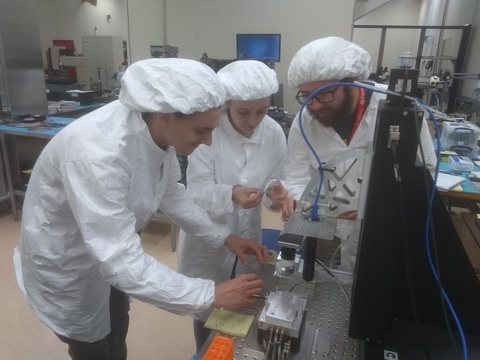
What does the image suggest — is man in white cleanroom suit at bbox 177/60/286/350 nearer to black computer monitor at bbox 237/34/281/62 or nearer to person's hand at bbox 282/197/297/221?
person's hand at bbox 282/197/297/221

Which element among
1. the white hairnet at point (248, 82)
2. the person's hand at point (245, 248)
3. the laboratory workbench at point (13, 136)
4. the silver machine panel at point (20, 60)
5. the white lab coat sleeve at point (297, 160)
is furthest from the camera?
the silver machine panel at point (20, 60)

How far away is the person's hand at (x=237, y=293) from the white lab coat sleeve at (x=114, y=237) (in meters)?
0.02

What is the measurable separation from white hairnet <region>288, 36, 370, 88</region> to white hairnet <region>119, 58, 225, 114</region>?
1.69 ft

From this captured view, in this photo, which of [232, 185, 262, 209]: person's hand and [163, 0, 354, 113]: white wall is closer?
[232, 185, 262, 209]: person's hand

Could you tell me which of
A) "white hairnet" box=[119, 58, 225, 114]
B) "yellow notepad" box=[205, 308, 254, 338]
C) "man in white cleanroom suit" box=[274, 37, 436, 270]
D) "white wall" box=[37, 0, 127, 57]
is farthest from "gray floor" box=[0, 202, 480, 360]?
"white wall" box=[37, 0, 127, 57]

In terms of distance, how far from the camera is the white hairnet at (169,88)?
2.66 feet

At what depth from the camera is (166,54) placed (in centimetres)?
345

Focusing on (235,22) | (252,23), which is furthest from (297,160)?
(235,22)

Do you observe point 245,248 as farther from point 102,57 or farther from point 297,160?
point 102,57

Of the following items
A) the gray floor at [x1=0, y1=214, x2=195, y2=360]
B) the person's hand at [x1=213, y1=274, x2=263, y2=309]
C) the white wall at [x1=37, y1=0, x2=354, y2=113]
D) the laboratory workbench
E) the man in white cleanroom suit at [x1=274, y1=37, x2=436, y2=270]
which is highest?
the white wall at [x1=37, y1=0, x2=354, y2=113]

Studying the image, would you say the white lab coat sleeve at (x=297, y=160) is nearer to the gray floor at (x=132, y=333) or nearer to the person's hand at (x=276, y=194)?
the person's hand at (x=276, y=194)

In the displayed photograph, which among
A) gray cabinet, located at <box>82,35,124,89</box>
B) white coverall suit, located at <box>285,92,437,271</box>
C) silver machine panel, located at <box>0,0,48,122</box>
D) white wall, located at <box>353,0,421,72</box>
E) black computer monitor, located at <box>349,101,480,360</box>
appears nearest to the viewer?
black computer monitor, located at <box>349,101,480,360</box>

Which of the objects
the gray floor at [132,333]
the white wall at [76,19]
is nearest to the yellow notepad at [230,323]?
the gray floor at [132,333]

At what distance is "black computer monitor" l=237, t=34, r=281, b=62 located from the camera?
16.0 ft
